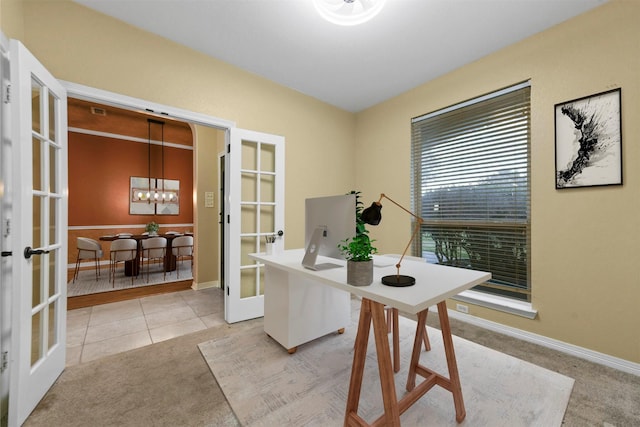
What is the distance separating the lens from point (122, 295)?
376 centimetres

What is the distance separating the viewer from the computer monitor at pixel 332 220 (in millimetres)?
1512

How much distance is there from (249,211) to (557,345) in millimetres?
3261

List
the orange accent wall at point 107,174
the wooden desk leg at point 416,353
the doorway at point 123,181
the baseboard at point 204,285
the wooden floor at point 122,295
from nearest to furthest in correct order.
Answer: the wooden desk leg at point 416,353, the wooden floor at point 122,295, the baseboard at point 204,285, the doorway at point 123,181, the orange accent wall at point 107,174

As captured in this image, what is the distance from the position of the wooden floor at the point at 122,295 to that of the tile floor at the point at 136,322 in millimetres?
195

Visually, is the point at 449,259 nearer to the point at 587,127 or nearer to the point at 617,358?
the point at 617,358

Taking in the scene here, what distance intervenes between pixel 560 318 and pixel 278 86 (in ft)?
12.6

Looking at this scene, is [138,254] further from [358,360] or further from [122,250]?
[358,360]

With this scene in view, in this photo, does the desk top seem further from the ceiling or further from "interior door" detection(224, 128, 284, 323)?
the ceiling

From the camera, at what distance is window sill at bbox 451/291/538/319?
94.7 inches

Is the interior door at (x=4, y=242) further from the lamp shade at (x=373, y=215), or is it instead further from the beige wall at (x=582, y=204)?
the beige wall at (x=582, y=204)

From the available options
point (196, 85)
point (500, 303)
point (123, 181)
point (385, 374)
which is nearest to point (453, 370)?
point (385, 374)

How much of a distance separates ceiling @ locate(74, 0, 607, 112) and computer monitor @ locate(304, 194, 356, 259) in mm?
1632

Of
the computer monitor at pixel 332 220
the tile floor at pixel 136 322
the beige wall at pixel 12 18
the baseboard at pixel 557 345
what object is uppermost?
the beige wall at pixel 12 18

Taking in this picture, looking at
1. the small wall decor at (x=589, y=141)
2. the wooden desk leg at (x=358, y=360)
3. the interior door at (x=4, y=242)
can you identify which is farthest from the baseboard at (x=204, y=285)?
the small wall decor at (x=589, y=141)
